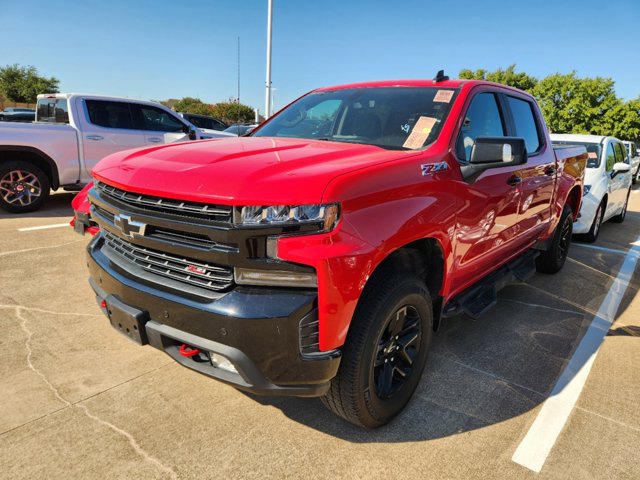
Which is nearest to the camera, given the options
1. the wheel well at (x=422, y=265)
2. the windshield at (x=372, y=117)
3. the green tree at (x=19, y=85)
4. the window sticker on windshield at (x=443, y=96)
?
the wheel well at (x=422, y=265)

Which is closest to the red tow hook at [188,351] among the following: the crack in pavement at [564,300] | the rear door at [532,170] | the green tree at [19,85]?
the rear door at [532,170]

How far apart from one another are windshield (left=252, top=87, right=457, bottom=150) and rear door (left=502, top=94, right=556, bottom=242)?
3.31 feet

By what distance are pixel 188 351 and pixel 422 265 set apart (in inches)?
54.5

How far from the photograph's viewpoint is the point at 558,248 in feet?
17.0

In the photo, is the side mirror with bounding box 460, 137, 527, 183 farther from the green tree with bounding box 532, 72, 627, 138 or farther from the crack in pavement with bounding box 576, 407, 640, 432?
the green tree with bounding box 532, 72, 627, 138

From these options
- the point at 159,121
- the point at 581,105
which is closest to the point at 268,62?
the point at 159,121

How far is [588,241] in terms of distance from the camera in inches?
283

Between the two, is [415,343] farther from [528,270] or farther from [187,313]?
[528,270]

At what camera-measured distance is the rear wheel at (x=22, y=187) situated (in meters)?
6.91

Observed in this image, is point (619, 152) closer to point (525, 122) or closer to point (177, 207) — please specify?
point (525, 122)

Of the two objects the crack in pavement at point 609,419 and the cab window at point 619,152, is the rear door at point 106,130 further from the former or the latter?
the cab window at point 619,152

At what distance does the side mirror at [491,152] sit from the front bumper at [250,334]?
1.47m

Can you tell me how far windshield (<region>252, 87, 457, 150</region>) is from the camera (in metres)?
2.84

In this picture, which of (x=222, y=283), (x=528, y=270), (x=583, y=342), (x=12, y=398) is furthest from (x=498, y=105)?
(x=12, y=398)
